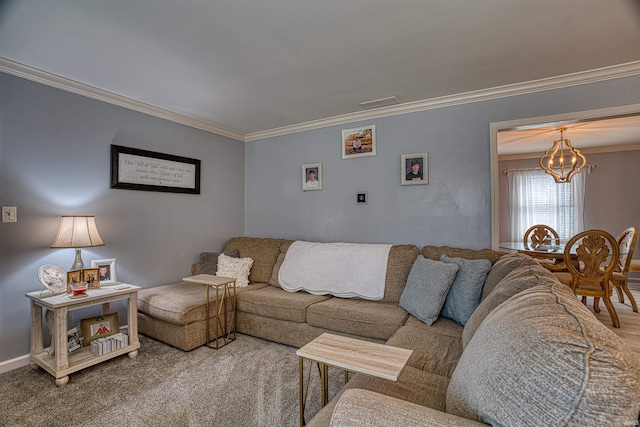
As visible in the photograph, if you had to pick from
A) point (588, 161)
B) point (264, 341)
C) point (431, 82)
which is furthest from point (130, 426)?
point (588, 161)

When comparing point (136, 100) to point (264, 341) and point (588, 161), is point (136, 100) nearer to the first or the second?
point (264, 341)

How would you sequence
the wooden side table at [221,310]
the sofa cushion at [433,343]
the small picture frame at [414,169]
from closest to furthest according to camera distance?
the sofa cushion at [433,343] < the wooden side table at [221,310] < the small picture frame at [414,169]

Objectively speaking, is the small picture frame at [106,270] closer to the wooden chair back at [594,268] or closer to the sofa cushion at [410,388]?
the sofa cushion at [410,388]

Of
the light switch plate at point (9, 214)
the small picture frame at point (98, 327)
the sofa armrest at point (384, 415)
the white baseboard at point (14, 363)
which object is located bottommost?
the white baseboard at point (14, 363)

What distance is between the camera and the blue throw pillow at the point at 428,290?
223 cm

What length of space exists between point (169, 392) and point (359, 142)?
115 inches

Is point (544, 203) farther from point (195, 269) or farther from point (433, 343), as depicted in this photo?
point (195, 269)

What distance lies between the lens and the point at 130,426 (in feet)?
5.54

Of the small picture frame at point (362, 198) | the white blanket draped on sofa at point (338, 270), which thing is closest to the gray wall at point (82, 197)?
the white blanket draped on sofa at point (338, 270)

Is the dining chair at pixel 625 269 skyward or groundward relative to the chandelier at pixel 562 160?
groundward

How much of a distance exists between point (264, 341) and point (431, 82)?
9.28 feet

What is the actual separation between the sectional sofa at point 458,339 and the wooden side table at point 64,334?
290 mm

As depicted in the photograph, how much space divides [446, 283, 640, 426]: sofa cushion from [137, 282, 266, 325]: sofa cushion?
7.61 feet

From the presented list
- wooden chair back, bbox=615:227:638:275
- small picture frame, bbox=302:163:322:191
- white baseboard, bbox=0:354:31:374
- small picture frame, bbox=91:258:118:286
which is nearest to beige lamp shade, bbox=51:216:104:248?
small picture frame, bbox=91:258:118:286
